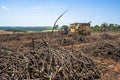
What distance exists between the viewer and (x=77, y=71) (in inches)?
266

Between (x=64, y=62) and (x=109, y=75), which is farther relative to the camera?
(x=109, y=75)

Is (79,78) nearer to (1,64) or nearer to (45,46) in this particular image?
(45,46)

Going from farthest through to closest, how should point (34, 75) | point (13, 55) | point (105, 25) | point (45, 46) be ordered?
point (105, 25)
point (45, 46)
point (13, 55)
point (34, 75)

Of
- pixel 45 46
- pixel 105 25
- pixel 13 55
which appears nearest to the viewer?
pixel 13 55

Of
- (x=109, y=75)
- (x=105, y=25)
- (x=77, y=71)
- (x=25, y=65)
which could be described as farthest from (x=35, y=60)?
(x=105, y=25)

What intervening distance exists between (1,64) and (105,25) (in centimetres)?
5004

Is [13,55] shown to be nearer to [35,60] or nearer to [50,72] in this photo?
[35,60]

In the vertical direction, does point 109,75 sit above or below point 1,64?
below

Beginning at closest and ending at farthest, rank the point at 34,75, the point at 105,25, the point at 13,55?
the point at 34,75 < the point at 13,55 < the point at 105,25

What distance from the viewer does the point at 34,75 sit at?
Result: 6.00 m

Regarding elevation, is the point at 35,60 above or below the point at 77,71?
above

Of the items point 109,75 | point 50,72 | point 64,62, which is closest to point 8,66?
point 50,72

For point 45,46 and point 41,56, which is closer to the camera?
point 41,56

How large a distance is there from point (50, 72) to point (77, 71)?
3.25 ft
